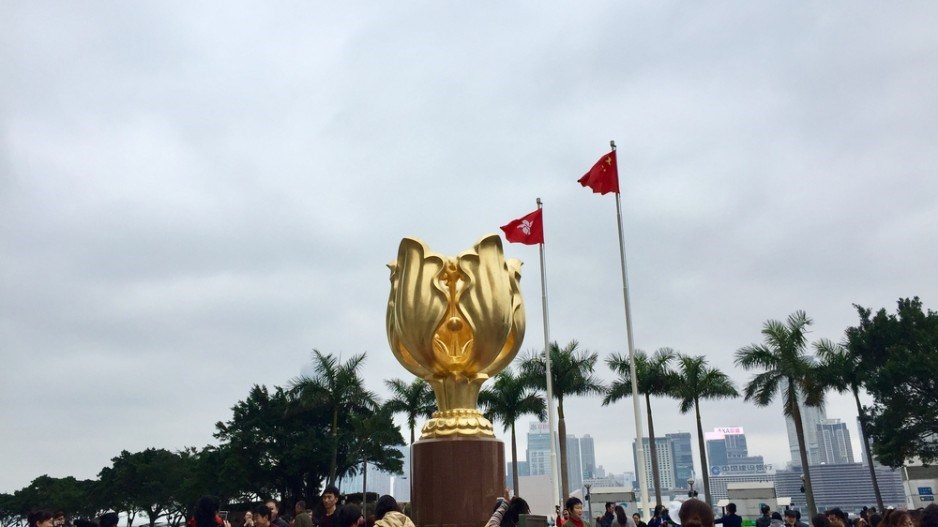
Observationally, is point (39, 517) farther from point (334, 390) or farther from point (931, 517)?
point (334, 390)

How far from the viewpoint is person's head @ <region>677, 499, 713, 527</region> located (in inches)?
133

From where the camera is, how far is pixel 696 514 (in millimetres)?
3408

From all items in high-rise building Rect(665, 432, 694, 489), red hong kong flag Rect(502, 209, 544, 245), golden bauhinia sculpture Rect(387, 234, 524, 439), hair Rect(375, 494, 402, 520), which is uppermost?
high-rise building Rect(665, 432, 694, 489)

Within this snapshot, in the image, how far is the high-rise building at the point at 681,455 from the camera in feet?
566

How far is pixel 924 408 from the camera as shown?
951 inches

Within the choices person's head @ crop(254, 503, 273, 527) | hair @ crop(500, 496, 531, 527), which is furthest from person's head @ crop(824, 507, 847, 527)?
person's head @ crop(254, 503, 273, 527)

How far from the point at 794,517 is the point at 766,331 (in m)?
17.4

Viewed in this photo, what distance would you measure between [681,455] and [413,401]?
546 ft

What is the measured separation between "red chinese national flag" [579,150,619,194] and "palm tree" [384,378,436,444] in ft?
47.5

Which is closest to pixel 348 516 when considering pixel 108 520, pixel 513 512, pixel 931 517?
pixel 513 512

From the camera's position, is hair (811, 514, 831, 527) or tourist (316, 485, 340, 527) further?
hair (811, 514, 831, 527)

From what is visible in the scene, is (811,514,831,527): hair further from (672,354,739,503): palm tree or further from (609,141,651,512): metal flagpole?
(672,354,739,503): palm tree

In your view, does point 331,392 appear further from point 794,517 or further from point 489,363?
point 794,517

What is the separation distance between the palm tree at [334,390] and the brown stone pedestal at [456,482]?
21466 mm
